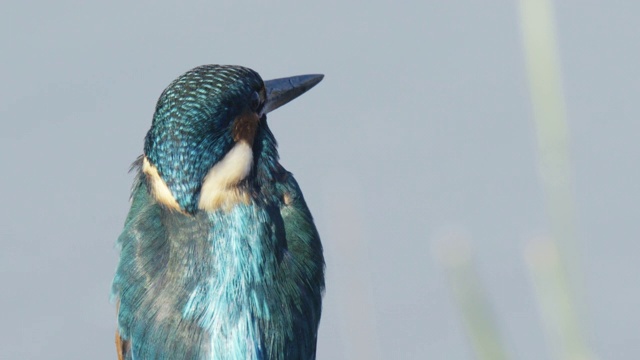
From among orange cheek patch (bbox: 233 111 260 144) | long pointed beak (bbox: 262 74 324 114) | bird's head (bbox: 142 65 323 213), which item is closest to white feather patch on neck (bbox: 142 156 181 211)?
bird's head (bbox: 142 65 323 213)

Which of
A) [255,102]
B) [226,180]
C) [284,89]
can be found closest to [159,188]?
[226,180]

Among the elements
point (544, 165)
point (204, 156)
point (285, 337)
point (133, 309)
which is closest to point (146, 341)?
point (133, 309)

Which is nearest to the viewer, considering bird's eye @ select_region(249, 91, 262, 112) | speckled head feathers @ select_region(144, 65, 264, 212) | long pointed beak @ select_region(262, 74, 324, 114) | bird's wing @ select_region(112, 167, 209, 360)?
speckled head feathers @ select_region(144, 65, 264, 212)

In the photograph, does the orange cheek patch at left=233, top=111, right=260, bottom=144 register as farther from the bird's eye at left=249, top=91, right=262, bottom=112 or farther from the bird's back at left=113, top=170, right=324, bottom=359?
the bird's back at left=113, top=170, right=324, bottom=359

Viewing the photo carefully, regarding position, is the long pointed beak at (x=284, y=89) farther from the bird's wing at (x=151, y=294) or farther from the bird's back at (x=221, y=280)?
the bird's wing at (x=151, y=294)

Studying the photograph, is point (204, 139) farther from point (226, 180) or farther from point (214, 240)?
point (214, 240)

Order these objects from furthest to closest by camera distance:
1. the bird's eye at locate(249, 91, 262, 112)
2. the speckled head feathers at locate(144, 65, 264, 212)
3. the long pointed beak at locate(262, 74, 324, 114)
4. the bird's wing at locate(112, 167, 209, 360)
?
the long pointed beak at locate(262, 74, 324, 114) < the bird's eye at locate(249, 91, 262, 112) < the bird's wing at locate(112, 167, 209, 360) < the speckled head feathers at locate(144, 65, 264, 212)

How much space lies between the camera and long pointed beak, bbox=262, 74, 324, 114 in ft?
8.63

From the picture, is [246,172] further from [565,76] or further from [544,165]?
[565,76]

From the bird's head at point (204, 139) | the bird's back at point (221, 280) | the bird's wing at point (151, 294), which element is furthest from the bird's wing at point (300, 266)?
the bird's wing at point (151, 294)

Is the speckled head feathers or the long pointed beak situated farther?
the long pointed beak

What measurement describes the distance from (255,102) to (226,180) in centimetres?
25

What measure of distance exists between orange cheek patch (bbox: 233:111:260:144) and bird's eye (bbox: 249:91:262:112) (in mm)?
17

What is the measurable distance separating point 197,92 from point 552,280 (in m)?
1.16
